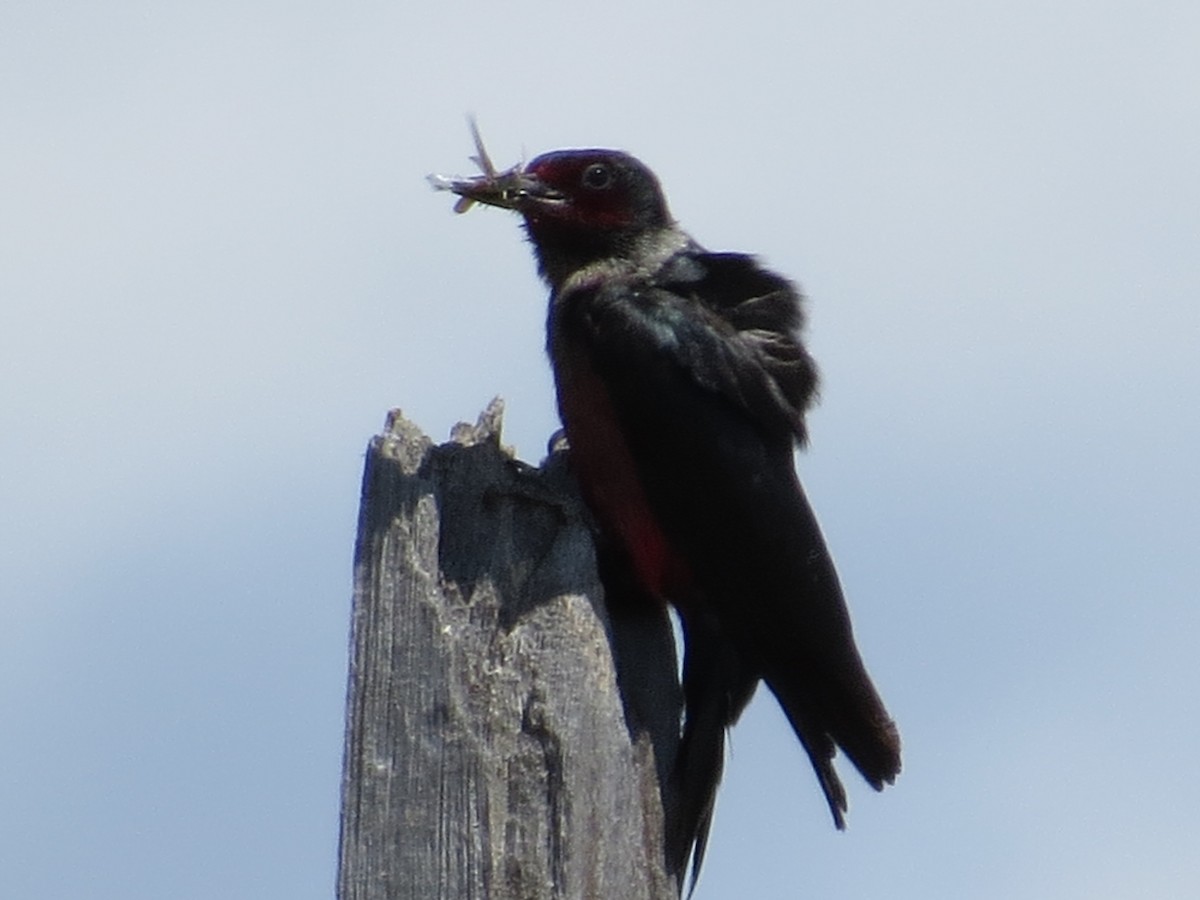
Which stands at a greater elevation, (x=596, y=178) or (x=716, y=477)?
(x=596, y=178)

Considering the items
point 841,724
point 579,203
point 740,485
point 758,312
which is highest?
point 579,203

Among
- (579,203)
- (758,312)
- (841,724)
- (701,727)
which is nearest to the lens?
(701,727)

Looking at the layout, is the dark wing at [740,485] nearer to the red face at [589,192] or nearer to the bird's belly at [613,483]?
the bird's belly at [613,483]

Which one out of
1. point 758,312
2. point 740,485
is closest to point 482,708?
point 740,485

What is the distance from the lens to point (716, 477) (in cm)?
539

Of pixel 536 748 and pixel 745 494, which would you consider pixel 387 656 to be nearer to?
pixel 536 748

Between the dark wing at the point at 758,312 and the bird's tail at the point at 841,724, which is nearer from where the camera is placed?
the bird's tail at the point at 841,724

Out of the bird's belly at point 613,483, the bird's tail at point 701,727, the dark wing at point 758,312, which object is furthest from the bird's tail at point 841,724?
the dark wing at point 758,312

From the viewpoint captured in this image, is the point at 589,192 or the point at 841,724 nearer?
the point at 841,724

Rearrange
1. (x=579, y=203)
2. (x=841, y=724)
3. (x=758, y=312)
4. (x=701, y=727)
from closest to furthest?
(x=701, y=727) → (x=841, y=724) → (x=758, y=312) → (x=579, y=203)

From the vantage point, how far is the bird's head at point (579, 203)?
6355 millimetres

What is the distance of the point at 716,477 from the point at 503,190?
1397 mm

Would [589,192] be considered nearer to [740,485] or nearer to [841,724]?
[740,485]

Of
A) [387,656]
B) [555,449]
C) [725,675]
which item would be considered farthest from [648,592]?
[387,656]
